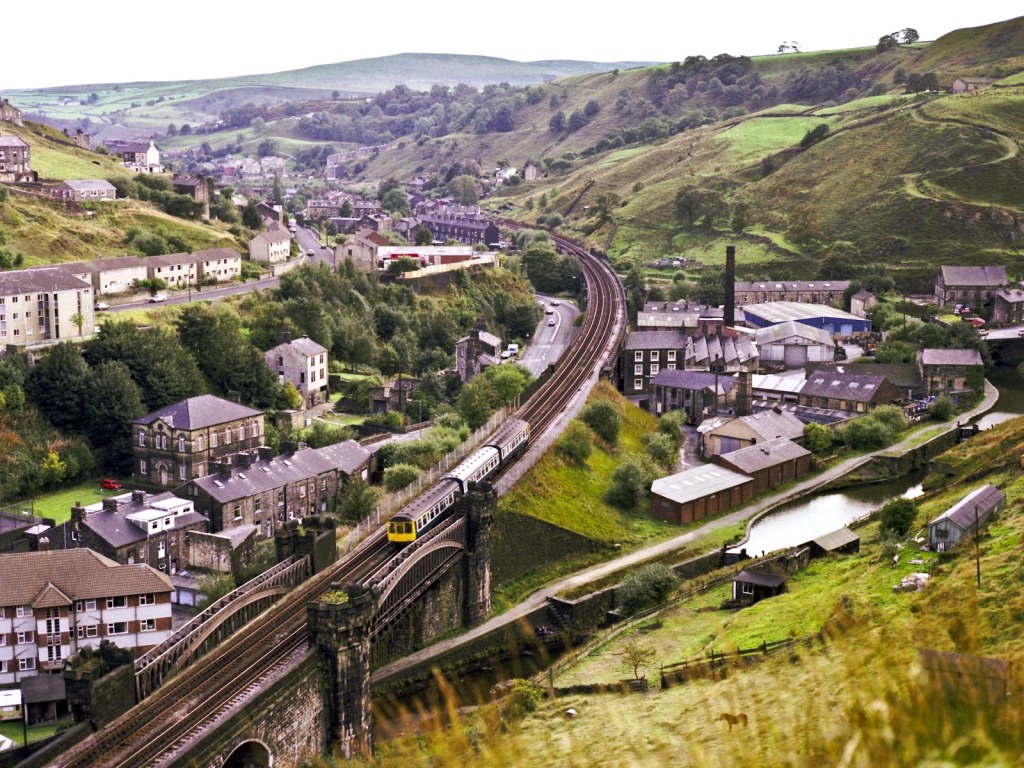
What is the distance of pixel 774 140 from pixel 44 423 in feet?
277

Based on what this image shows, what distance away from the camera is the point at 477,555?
1326 inches

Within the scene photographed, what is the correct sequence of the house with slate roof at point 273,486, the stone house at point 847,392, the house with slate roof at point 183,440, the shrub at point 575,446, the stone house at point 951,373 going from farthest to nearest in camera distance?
the stone house at point 951,373 < the stone house at point 847,392 < the shrub at point 575,446 < the house with slate roof at point 183,440 < the house with slate roof at point 273,486

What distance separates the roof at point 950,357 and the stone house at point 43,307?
3856cm

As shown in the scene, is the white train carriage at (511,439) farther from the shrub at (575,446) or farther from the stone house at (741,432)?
the stone house at (741,432)

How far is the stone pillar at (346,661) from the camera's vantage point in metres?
25.5

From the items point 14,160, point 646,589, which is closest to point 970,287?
point 646,589

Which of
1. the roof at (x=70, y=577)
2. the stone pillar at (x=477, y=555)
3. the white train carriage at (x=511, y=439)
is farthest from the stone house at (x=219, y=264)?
the roof at (x=70, y=577)

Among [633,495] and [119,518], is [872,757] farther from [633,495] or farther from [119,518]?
[633,495]

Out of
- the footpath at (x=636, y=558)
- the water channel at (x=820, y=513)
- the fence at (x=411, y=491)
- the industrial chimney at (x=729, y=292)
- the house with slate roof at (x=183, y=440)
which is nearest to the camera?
the footpath at (x=636, y=558)

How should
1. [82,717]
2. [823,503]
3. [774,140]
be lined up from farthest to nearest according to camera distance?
[774,140], [823,503], [82,717]

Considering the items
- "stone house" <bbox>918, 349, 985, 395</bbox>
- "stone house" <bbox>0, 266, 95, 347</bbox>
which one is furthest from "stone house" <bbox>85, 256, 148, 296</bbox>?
"stone house" <bbox>918, 349, 985, 395</bbox>

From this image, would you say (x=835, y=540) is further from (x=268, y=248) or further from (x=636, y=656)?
(x=268, y=248)

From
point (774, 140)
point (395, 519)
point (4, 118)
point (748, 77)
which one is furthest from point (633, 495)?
point (748, 77)

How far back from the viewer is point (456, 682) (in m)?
30.7
